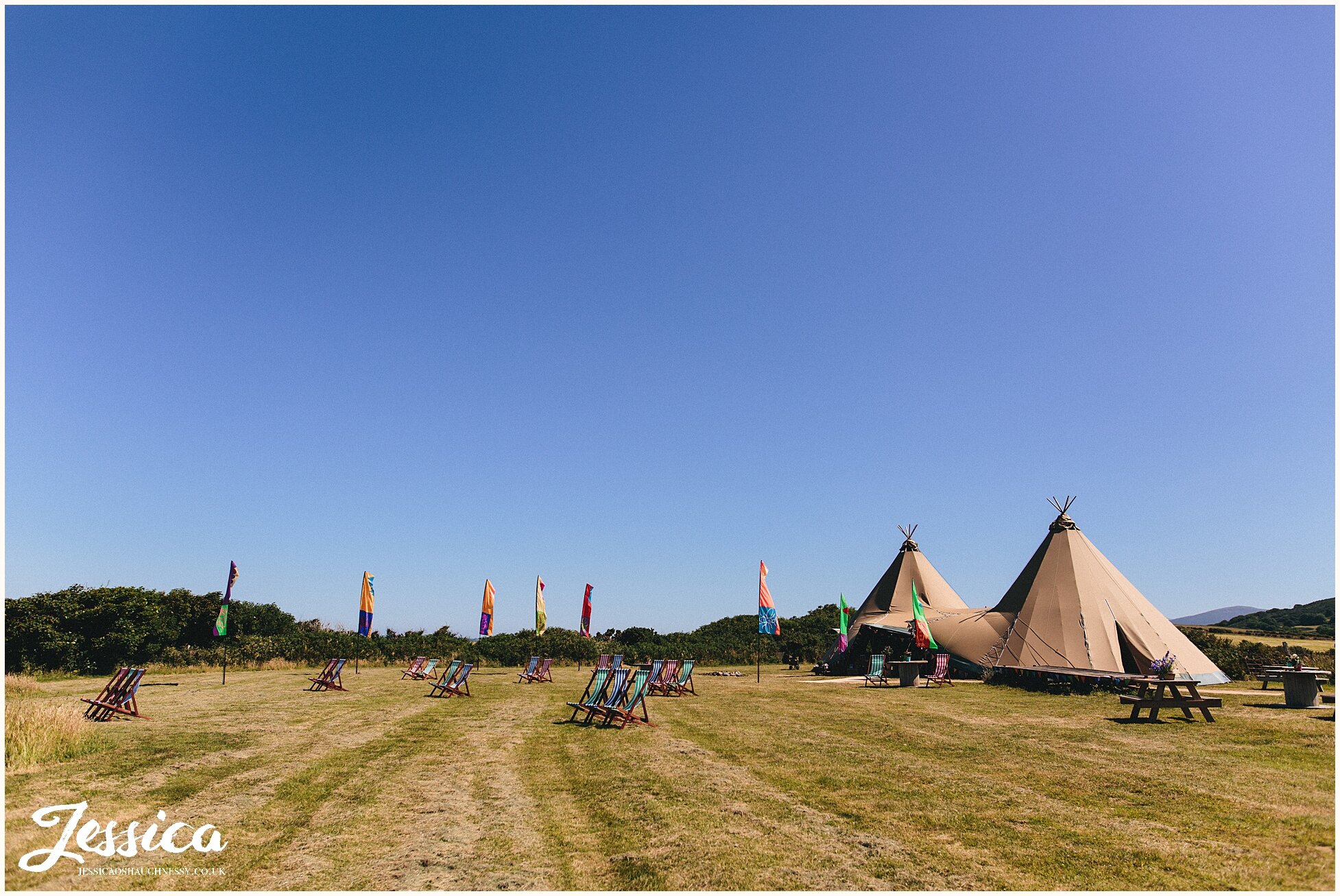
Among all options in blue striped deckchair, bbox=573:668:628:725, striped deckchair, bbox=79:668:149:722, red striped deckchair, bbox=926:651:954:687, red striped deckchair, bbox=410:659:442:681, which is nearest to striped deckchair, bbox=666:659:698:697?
blue striped deckchair, bbox=573:668:628:725

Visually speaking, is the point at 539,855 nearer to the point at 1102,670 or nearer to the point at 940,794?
the point at 940,794

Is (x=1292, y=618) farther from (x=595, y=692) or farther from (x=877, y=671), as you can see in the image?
(x=595, y=692)

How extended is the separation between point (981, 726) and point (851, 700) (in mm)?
6095

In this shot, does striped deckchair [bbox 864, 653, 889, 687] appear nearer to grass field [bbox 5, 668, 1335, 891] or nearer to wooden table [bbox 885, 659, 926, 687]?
wooden table [bbox 885, 659, 926, 687]

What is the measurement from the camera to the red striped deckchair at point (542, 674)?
2720cm

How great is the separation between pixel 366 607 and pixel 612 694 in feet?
52.0

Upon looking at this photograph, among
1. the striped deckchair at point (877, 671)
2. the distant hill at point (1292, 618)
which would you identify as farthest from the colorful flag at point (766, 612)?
the distant hill at point (1292, 618)

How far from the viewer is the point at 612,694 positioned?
594 inches

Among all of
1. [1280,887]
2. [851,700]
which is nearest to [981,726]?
[851,700]

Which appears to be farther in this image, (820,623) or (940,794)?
(820,623)

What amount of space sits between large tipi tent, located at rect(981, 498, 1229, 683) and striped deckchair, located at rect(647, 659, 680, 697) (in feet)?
41.2

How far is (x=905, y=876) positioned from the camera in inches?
222

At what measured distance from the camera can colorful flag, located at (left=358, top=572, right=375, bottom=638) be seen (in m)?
27.1

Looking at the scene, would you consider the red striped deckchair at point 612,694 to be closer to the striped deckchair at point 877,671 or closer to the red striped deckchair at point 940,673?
the red striped deckchair at point 940,673
